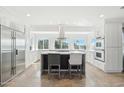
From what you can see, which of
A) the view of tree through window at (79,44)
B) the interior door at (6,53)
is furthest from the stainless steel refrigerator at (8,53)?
the view of tree through window at (79,44)

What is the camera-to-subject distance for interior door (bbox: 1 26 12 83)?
15.2 feet

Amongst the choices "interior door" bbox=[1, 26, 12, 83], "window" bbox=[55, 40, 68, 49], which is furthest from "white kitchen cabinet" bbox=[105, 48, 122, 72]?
"window" bbox=[55, 40, 68, 49]

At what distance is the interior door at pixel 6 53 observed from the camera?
15.2 ft

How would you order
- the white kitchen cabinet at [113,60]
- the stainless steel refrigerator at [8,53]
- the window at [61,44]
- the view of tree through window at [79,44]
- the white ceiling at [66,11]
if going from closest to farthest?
the stainless steel refrigerator at [8,53], the white ceiling at [66,11], the white kitchen cabinet at [113,60], the view of tree through window at [79,44], the window at [61,44]

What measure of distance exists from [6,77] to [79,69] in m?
3.42

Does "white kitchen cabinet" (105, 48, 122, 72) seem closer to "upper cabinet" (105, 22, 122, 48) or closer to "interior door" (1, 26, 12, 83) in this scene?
"upper cabinet" (105, 22, 122, 48)

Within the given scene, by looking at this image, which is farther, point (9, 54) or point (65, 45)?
point (65, 45)

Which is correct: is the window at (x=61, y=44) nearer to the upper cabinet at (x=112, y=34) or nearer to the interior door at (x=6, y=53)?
the upper cabinet at (x=112, y=34)

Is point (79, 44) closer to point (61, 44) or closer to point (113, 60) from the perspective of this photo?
point (61, 44)
